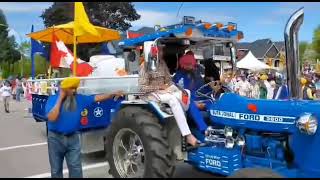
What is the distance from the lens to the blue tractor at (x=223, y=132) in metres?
5.36

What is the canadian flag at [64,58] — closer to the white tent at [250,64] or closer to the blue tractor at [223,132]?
the blue tractor at [223,132]

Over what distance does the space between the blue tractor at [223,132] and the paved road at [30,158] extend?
35.6 inches

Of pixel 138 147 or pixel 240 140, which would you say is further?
pixel 138 147

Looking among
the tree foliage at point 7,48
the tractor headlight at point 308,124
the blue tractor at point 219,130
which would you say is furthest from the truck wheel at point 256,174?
the tree foliage at point 7,48

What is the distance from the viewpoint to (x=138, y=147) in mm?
6426

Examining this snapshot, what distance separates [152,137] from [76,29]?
748cm

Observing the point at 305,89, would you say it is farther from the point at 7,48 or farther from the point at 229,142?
the point at 7,48

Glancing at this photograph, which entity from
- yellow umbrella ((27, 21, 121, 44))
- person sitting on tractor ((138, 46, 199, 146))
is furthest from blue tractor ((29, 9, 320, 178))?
yellow umbrella ((27, 21, 121, 44))

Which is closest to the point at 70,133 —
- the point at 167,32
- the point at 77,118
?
the point at 77,118

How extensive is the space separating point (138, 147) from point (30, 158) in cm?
395

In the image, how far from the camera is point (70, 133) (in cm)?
590

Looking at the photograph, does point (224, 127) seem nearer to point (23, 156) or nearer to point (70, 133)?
point (70, 133)

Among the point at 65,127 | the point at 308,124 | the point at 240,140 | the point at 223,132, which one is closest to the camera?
the point at 308,124

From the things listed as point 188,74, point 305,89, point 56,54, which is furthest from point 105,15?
point 188,74
